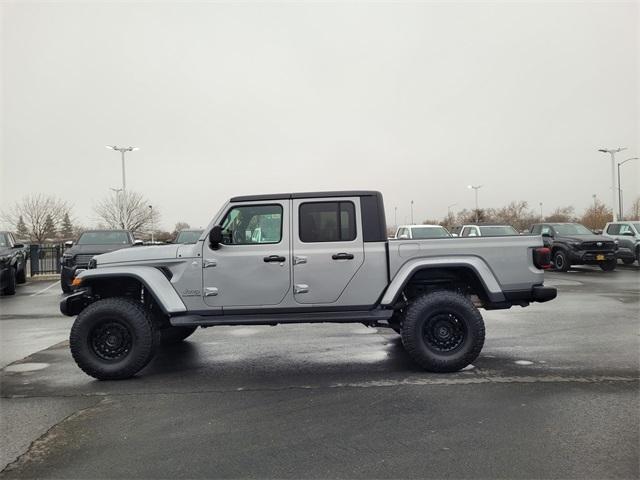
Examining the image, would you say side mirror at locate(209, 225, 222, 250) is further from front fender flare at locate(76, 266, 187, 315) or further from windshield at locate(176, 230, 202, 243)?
windshield at locate(176, 230, 202, 243)

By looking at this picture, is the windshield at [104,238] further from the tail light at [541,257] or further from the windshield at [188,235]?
the tail light at [541,257]

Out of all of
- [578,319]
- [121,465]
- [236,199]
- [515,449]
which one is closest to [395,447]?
[515,449]

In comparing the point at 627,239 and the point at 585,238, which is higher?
the point at 585,238

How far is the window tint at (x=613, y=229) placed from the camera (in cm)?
2242

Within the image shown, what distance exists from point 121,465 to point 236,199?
11.4ft

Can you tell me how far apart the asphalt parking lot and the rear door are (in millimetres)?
1021

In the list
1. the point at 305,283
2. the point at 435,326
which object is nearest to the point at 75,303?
the point at 305,283

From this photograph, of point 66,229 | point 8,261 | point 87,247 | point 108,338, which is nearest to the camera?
point 108,338

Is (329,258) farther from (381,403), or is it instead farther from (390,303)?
(381,403)

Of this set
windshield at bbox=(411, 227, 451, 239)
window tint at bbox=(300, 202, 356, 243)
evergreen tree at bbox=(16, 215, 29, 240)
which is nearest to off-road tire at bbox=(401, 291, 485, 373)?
window tint at bbox=(300, 202, 356, 243)

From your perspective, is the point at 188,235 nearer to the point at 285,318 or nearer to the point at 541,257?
the point at 285,318

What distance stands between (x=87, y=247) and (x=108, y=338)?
9.54m

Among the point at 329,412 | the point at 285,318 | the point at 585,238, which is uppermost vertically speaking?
the point at 585,238

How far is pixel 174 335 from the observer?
8016 millimetres
